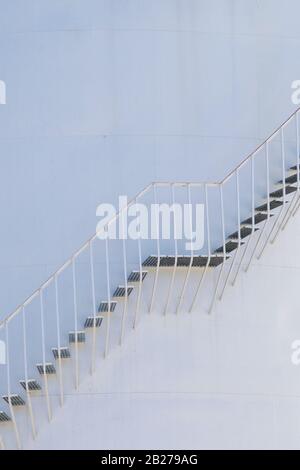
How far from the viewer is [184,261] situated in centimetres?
2536

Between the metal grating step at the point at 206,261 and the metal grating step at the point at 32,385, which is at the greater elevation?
the metal grating step at the point at 206,261

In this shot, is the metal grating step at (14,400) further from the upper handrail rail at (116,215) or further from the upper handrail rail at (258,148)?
the upper handrail rail at (258,148)

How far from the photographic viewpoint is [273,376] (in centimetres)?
2570

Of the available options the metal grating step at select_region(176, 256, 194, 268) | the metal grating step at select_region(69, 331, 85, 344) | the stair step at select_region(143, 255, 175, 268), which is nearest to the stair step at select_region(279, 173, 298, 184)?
the metal grating step at select_region(176, 256, 194, 268)

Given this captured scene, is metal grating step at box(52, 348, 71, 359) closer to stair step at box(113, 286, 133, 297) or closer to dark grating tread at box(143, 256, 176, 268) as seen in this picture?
stair step at box(113, 286, 133, 297)

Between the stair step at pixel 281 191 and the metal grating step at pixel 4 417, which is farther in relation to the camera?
the stair step at pixel 281 191

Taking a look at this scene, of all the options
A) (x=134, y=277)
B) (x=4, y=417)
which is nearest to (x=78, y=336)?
(x=134, y=277)

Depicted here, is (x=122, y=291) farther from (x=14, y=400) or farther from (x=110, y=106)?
(x=110, y=106)

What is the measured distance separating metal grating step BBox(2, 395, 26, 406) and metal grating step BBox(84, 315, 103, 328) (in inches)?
43.4

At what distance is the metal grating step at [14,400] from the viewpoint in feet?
83.2

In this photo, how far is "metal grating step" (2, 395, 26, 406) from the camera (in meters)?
25.4

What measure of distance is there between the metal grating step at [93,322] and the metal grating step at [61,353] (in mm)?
373

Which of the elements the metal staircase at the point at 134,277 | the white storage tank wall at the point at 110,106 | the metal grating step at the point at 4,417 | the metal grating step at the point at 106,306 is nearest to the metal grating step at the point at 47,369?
the metal staircase at the point at 134,277

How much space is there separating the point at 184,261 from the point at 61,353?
170 centimetres
